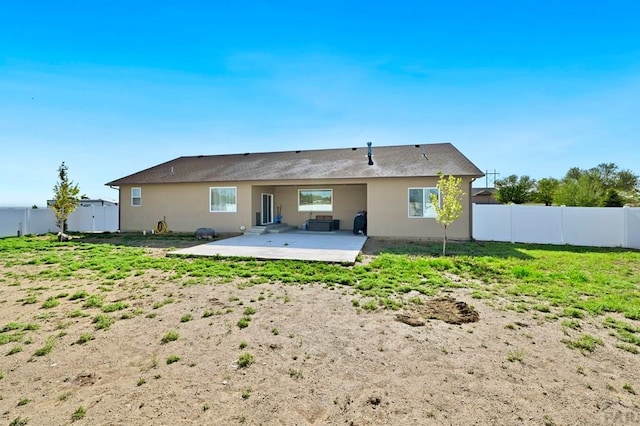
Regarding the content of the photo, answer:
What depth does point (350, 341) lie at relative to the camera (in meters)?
3.47

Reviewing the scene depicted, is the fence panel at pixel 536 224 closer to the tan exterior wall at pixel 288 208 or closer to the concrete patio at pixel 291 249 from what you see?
the tan exterior wall at pixel 288 208

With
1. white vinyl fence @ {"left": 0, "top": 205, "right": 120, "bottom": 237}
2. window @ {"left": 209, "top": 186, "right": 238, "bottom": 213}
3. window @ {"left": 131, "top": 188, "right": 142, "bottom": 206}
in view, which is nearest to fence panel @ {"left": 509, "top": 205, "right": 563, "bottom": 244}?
window @ {"left": 209, "top": 186, "right": 238, "bottom": 213}

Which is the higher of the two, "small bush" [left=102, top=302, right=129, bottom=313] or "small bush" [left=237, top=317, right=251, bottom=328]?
"small bush" [left=102, top=302, right=129, bottom=313]

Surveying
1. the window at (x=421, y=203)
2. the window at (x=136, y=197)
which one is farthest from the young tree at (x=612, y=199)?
the window at (x=136, y=197)

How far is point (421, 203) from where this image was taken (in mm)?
12203

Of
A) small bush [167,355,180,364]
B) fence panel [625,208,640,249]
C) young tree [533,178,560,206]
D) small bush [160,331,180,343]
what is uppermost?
young tree [533,178,560,206]

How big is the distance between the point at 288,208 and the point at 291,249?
22.7 feet

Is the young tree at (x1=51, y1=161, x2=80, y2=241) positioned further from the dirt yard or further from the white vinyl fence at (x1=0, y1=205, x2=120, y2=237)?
the dirt yard

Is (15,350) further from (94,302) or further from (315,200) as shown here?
(315,200)

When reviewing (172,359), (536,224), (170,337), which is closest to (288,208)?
(536,224)

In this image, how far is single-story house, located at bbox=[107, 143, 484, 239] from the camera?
12258 mm

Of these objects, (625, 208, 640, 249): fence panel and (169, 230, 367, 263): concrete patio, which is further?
(625, 208, 640, 249): fence panel

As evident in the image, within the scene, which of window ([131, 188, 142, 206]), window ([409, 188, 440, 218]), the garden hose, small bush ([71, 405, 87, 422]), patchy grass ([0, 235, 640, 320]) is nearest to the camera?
small bush ([71, 405, 87, 422])

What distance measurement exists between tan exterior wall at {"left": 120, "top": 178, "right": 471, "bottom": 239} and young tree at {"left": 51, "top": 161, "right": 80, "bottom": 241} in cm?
250
